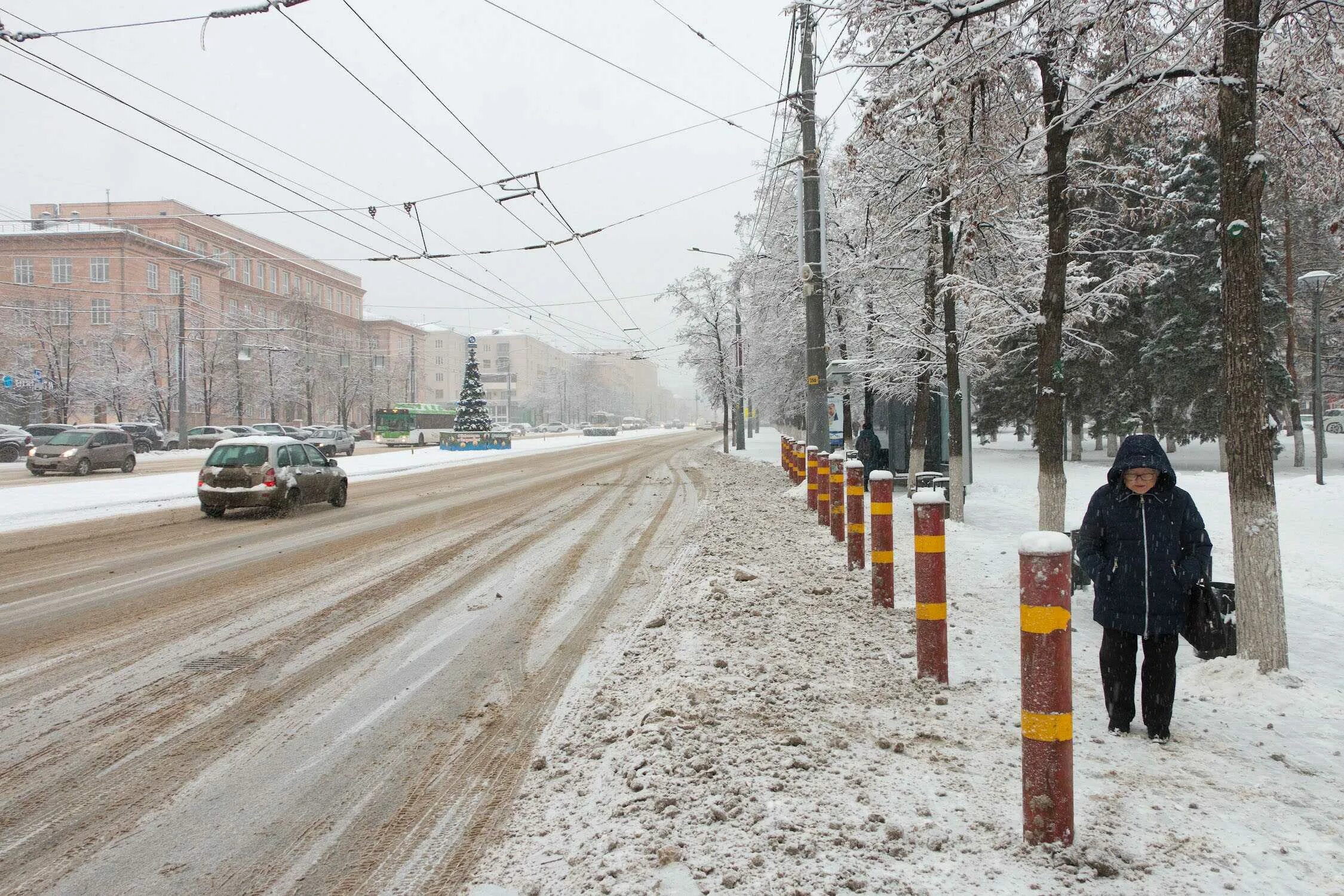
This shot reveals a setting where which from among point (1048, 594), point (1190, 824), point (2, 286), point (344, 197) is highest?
point (2, 286)

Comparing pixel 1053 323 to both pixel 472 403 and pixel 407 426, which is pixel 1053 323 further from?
pixel 407 426

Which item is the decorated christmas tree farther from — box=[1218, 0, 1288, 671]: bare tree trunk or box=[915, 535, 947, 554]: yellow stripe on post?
box=[1218, 0, 1288, 671]: bare tree trunk

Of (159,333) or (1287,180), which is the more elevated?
(159,333)

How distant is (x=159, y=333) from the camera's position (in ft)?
189

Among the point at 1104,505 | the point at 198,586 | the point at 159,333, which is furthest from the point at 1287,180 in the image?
the point at 159,333

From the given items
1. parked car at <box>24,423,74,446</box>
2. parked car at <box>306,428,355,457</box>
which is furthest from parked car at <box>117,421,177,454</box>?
parked car at <box>306,428,355,457</box>

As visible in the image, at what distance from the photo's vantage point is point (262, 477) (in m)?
14.3

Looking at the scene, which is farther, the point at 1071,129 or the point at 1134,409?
the point at 1134,409

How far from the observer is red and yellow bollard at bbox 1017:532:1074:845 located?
9.62ft

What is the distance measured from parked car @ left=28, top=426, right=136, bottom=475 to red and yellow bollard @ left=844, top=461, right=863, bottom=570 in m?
27.9

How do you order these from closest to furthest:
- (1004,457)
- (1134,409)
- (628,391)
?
(1134,409) < (1004,457) < (628,391)

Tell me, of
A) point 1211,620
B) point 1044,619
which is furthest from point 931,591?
point 1044,619

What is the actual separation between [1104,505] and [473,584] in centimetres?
603

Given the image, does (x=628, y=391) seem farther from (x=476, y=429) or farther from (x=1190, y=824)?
(x=1190, y=824)
